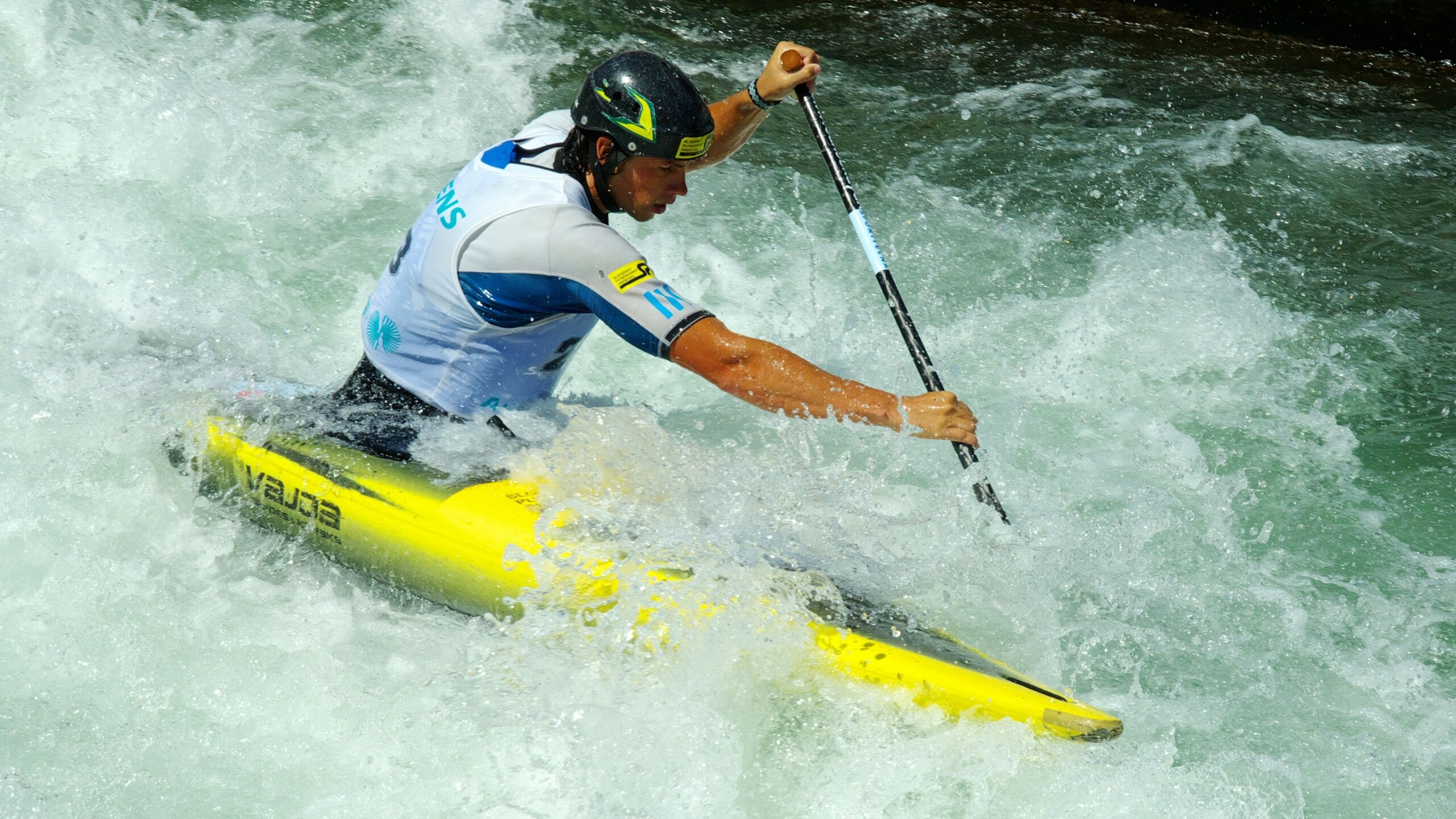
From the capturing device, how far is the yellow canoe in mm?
2787

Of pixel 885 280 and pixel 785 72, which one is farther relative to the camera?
pixel 785 72

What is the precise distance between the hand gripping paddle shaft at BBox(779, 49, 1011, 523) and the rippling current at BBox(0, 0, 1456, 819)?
121 millimetres

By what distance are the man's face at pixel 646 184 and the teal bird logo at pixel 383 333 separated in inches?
28.4

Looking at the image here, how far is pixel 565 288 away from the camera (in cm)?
289

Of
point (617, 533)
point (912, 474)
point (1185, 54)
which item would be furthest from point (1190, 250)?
point (617, 533)

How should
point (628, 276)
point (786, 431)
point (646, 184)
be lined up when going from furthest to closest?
point (786, 431) < point (646, 184) < point (628, 276)

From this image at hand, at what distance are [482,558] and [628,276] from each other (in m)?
0.81

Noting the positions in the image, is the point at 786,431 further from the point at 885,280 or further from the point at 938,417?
the point at 885,280

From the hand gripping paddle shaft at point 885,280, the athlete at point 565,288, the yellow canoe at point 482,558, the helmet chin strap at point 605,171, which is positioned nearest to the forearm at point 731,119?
the hand gripping paddle shaft at point 885,280

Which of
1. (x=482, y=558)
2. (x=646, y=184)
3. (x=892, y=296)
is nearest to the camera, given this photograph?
(x=482, y=558)

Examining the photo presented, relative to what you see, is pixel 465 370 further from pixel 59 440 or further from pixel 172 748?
pixel 59 440

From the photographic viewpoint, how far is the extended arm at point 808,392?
2.86m

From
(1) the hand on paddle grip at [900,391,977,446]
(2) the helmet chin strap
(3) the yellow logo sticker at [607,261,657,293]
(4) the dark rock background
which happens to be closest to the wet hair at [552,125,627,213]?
(2) the helmet chin strap

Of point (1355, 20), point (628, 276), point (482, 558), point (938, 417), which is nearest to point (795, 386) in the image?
point (938, 417)
